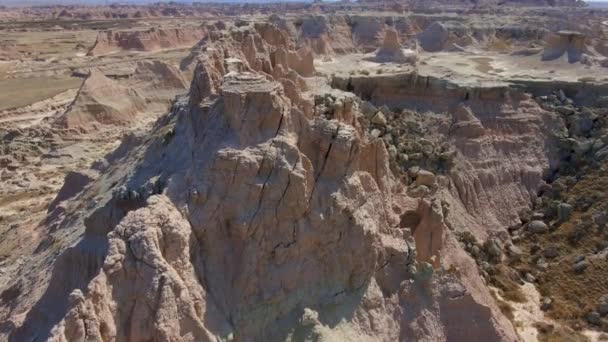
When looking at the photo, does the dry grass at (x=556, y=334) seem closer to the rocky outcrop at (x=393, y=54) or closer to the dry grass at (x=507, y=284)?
the dry grass at (x=507, y=284)

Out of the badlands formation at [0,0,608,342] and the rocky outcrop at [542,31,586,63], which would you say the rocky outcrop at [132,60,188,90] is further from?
the rocky outcrop at [542,31,586,63]

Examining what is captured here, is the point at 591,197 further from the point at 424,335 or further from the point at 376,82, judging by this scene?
the point at 424,335

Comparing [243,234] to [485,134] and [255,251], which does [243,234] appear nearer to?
[255,251]

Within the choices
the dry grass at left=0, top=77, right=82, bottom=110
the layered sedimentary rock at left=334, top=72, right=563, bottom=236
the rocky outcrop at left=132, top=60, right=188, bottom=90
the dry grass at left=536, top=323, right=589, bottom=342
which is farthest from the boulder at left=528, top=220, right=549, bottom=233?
the dry grass at left=0, top=77, right=82, bottom=110

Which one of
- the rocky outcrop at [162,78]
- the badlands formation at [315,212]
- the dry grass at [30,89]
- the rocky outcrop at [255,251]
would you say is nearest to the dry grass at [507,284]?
the badlands formation at [315,212]

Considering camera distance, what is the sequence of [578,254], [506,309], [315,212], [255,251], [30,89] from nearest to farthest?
[255,251], [315,212], [506,309], [578,254], [30,89]

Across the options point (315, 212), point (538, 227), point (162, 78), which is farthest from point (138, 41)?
point (315, 212)
